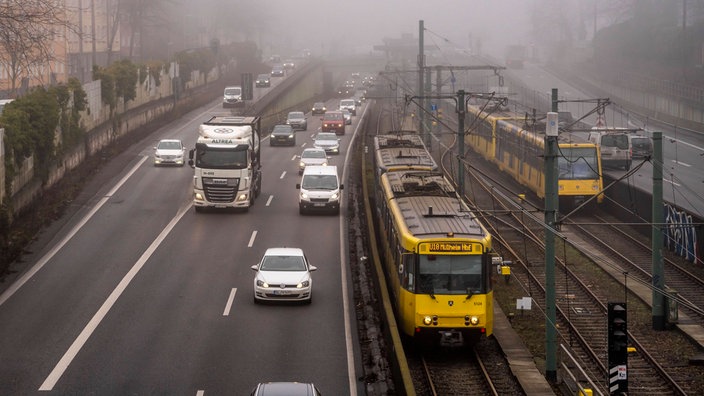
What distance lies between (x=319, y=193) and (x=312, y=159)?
1360 cm

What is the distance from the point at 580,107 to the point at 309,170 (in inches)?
2978

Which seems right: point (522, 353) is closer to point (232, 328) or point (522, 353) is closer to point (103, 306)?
point (232, 328)

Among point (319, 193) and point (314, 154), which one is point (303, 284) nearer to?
point (319, 193)

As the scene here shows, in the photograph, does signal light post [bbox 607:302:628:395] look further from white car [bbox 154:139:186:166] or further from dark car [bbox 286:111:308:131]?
dark car [bbox 286:111:308:131]

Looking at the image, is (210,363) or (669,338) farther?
(669,338)

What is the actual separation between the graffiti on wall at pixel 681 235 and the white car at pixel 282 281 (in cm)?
1499

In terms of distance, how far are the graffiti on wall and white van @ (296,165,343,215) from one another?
13.4 m

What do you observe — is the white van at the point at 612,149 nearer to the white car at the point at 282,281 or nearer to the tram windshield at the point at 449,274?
the white car at the point at 282,281


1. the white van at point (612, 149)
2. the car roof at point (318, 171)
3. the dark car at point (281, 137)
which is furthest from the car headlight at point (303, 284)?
the dark car at point (281, 137)

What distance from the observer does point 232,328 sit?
26453 mm

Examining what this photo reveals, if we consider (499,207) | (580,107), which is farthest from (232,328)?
(580,107)

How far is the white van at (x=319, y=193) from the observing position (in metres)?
42.5

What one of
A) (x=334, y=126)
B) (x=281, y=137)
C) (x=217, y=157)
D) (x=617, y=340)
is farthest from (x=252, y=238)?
(x=334, y=126)

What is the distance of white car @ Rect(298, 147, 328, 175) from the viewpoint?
2190 inches
